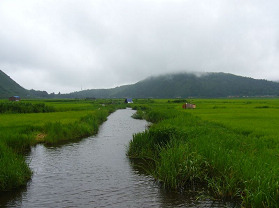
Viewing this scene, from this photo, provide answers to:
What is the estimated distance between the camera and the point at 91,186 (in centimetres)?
1266

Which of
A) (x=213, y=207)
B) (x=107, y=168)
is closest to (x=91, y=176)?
(x=107, y=168)

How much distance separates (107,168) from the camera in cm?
1580

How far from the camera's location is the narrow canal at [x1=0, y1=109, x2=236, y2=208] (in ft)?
35.3

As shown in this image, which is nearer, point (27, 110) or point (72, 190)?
point (72, 190)

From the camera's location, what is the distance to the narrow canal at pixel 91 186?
10766mm

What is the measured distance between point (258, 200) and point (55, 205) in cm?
807

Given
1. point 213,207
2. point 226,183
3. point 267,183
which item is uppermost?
point 267,183

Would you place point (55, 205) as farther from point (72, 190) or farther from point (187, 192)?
point (187, 192)

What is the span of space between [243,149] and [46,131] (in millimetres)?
19570

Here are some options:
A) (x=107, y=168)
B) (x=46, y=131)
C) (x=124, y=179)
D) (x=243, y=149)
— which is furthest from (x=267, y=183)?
(x=46, y=131)

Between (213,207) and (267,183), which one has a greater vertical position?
(267,183)

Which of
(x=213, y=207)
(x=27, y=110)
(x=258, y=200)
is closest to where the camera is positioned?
(x=258, y=200)

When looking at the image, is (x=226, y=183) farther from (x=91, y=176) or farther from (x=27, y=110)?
(x=27, y=110)

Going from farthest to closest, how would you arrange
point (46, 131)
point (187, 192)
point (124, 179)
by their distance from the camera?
point (46, 131) → point (124, 179) → point (187, 192)
